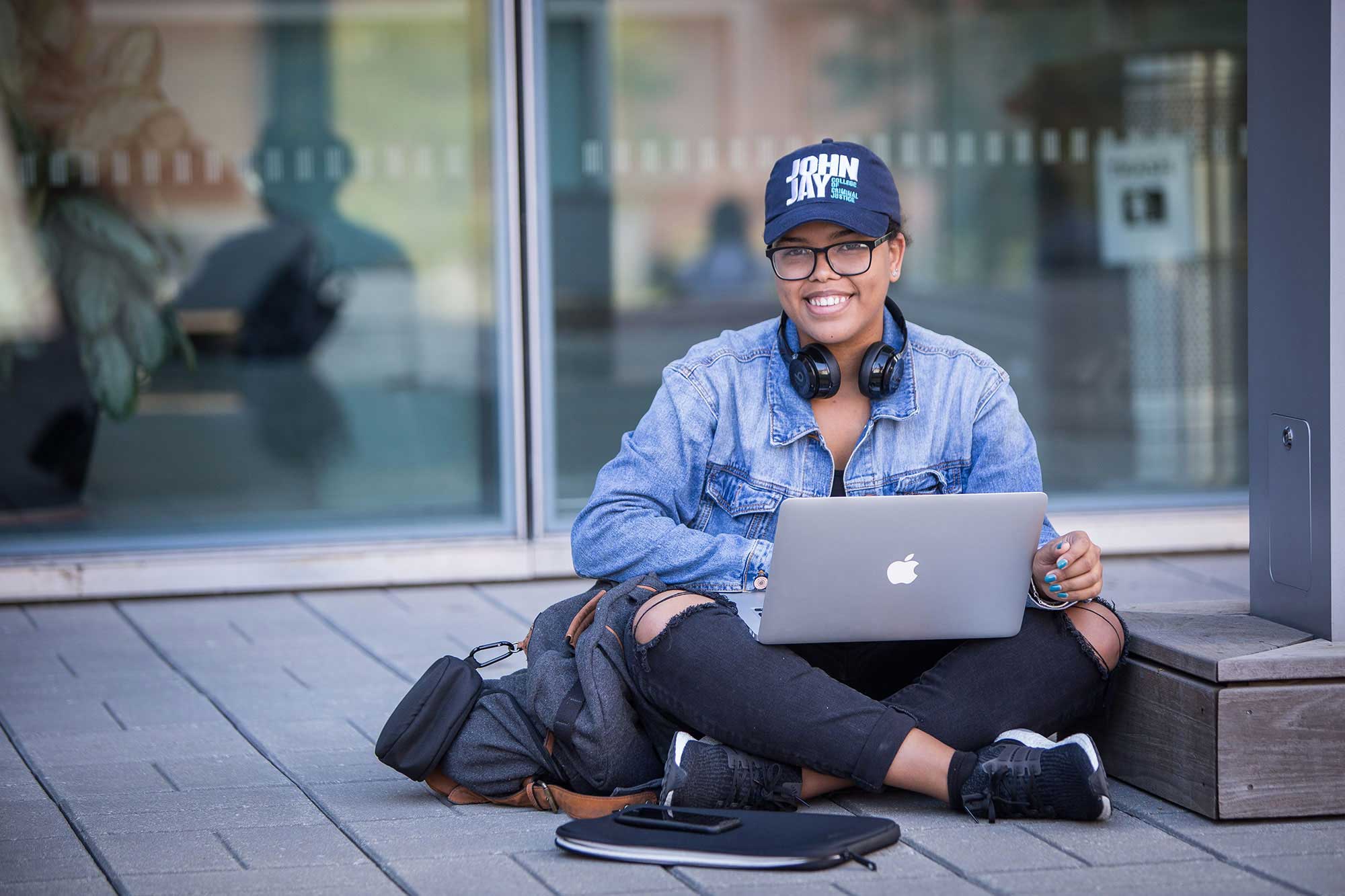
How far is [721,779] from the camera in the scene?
9.97 ft

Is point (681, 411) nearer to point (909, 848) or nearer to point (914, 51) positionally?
point (909, 848)

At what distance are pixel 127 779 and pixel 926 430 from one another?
1698mm

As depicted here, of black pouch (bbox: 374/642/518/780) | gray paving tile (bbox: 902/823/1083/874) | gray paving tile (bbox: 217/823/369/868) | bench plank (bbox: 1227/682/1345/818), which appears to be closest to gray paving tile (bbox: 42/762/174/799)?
gray paving tile (bbox: 217/823/369/868)

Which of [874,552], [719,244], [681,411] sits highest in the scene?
[719,244]

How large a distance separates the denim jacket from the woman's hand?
6.8 inches

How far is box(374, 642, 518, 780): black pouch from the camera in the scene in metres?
3.16

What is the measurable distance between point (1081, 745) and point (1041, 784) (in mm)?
97

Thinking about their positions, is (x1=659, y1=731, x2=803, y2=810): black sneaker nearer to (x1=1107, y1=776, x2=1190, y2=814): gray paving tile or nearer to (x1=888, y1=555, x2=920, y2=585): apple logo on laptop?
(x1=888, y1=555, x2=920, y2=585): apple logo on laptop

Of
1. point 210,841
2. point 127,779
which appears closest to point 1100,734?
point 210,841

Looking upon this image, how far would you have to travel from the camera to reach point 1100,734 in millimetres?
3406

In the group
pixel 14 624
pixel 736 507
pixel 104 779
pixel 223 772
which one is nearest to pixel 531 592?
pixel 14 624

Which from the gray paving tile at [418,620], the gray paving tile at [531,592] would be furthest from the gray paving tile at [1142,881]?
the gray paving tile at [531,592]

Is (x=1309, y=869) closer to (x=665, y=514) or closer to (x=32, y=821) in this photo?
(x=665, y=514)

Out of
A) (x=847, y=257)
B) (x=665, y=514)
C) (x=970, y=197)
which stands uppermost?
(x=970, y=197)
